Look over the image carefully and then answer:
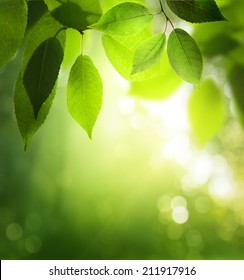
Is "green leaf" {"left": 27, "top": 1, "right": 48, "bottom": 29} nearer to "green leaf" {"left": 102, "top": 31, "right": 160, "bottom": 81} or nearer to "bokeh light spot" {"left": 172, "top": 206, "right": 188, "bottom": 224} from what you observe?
"green leaf" {"left": 102, "top": 31, "right": 160, "bottom": 81}

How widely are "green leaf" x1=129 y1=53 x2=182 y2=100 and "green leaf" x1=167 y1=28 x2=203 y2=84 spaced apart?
0.09 m

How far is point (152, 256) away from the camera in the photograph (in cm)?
1257

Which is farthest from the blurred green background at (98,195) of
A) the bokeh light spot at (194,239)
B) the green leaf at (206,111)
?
the green leaf at (206,111)

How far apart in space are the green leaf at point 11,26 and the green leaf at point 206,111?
18 cm

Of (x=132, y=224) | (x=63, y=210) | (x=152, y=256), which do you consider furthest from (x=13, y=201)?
(x=152, y=256)

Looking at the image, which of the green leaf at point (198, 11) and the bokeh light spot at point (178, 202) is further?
the bokeh light spot at point (178, 202)

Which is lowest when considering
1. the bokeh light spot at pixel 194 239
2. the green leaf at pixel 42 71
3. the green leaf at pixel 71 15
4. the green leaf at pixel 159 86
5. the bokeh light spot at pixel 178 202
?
the bokeh light spot at pixel 194 239

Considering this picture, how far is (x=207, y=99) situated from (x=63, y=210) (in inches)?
470

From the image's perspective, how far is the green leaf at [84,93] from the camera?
307 mm

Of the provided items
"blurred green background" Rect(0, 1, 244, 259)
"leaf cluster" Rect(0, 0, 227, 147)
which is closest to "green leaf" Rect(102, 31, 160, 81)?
"leaf cluster" Rect(0, 0, 227, 147)

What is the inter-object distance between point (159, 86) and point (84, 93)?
10cm

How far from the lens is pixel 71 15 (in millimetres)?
296

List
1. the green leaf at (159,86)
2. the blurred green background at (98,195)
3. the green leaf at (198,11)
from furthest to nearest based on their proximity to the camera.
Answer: the blurred green background at (98,195)
the green leaf at (159,86)
the green leaf at (198,11)

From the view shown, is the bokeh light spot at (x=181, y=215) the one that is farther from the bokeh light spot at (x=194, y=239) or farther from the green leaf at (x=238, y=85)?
the green leaf at (x=238, y=85)
